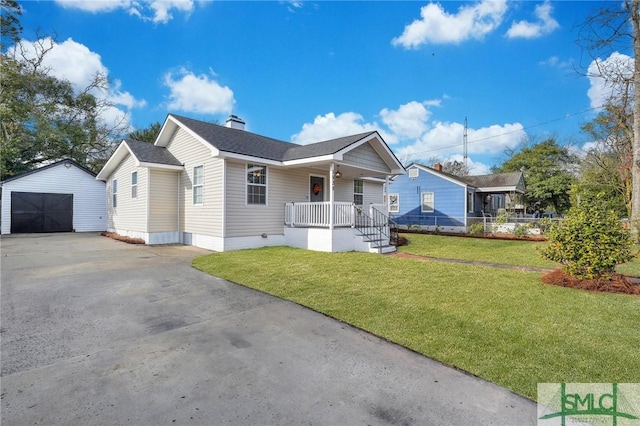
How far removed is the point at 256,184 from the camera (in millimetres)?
10781

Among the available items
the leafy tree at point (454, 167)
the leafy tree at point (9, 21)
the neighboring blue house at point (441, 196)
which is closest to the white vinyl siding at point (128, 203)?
the leafy tree at point (9, 21)

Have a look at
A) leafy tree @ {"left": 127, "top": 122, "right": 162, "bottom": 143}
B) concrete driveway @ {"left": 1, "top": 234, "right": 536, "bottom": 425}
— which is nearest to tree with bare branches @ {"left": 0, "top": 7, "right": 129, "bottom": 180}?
leafy tree @ {"left": 127, "top": 122, "right": 162, "bottom": 143}

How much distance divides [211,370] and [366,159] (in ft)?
33.0

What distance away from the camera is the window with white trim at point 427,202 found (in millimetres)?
21828

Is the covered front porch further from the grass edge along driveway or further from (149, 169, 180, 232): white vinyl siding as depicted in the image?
(149, 169, 180, 232): white vinyl siding

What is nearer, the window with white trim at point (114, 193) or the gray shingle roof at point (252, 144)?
the gray shingle roof at point (252, 144)

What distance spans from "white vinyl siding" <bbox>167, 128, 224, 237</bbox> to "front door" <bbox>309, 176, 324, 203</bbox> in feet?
13.4

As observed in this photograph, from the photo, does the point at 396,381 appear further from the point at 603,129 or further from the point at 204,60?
the point at 603,129

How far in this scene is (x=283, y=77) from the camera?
16766 mm

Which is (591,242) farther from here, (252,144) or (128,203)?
(128,203)

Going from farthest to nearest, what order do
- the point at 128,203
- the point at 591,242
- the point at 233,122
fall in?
the point at 233,122 → the point at 128,203 → the point at 591,242

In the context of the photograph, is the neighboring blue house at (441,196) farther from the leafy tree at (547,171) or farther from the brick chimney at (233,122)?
the brick chimney at (233,122)

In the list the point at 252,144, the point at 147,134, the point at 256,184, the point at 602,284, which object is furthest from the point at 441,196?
the point at 147,134

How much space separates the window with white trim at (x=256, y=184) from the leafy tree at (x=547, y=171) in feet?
83.1
